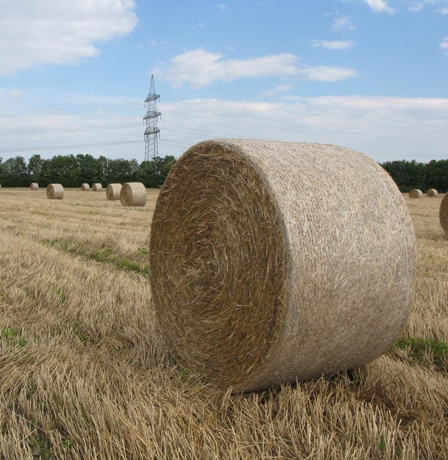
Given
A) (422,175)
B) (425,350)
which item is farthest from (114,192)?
(422,175)

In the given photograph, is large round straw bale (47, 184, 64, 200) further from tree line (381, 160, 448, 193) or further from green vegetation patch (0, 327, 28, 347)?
tree line (381, 160, 448, 193)

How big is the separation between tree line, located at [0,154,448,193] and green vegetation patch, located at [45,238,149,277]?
35.9 meters

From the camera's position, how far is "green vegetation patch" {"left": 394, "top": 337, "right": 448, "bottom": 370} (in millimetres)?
4270

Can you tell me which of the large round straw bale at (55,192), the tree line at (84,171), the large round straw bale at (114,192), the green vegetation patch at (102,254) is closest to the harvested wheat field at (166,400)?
the green vegetation patch at (102,254)

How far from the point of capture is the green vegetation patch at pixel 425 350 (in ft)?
14.0

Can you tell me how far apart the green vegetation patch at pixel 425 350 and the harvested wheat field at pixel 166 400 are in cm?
1

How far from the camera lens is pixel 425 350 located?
4418 millimetres

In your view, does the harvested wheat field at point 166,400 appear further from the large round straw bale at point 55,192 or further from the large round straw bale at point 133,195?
the large round straw bale at point 55,192

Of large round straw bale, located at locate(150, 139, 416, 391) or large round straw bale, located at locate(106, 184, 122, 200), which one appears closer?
large round straw bale, located at locate(150, 139, 416, 391)

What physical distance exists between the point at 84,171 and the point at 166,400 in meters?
57.3

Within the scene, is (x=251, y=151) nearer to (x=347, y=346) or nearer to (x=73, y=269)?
(x=347, y=346)

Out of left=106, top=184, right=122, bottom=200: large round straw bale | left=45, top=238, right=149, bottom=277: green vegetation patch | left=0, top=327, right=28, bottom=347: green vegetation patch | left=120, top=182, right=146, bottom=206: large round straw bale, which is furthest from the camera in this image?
left=106, top=184, right=122, bottom=200: large round straw bale

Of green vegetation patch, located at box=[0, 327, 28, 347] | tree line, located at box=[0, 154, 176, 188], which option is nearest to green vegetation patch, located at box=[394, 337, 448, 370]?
green vegetation patch, located at box=[0, 327, 28, 347]

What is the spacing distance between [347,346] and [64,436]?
6.20ft
